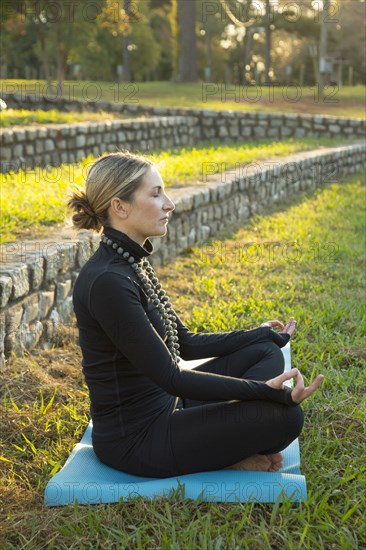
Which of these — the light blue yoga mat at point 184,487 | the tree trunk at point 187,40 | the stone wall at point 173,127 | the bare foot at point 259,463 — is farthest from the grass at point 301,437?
the tree trunk at point 187,40

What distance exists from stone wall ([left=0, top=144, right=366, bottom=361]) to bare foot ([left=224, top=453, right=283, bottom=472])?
1663 mm

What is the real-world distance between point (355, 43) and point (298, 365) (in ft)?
108

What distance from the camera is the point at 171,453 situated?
10.2 feet

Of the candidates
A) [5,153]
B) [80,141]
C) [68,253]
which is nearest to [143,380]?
[68,253]

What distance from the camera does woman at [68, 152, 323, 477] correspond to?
9.77ft

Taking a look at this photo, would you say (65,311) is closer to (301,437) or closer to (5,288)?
(5,288)

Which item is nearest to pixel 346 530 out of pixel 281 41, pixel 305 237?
pixel 305 237

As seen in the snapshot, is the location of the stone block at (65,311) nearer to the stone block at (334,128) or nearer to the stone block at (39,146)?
the stone block at (39,146)

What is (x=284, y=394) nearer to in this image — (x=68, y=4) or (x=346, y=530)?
(x=346, y=530)

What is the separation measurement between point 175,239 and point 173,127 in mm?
8886

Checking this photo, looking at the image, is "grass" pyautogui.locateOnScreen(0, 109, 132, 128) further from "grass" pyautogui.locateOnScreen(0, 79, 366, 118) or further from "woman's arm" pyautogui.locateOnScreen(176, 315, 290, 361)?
"woman's arm" pyautogui.locateOnScreen(176, 315, 290, 361)

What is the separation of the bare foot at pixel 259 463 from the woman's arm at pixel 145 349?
0.30m

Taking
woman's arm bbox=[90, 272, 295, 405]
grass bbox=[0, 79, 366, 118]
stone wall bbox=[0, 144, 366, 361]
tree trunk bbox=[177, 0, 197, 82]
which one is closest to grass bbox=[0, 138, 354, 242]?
stone wall bbox=[0, 144, 366, 361]

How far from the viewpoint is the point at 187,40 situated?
2512cm
